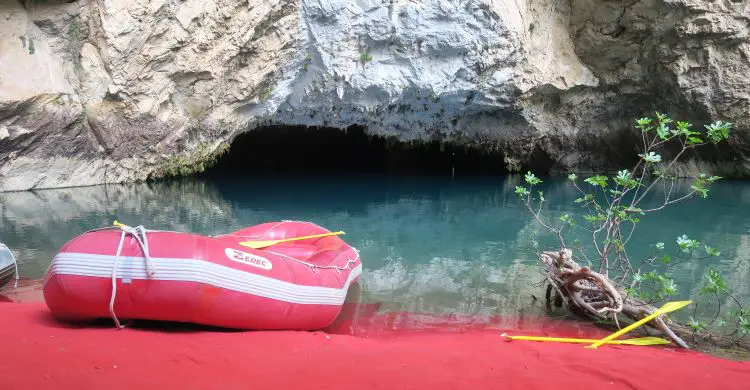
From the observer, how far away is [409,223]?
319 inches

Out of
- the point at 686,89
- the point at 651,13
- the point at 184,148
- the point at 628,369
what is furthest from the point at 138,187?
the point at 686,89

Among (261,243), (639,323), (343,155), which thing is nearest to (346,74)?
(261,243)

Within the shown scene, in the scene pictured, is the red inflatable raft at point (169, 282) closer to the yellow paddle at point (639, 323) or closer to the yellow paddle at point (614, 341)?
the yellow paddle at point (614, 341)

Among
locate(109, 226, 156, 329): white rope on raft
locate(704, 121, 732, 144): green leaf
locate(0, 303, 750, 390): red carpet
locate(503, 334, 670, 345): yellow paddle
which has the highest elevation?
locate(704, 121, 732, 144): green leaf

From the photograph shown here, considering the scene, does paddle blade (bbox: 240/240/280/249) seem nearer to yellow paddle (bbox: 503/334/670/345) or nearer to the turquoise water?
the turquoise water

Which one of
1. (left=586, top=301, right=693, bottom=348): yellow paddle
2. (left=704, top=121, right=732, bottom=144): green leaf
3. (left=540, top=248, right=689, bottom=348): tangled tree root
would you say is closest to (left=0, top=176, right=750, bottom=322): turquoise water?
(left=540, top=248, right=689, bottom=348): tangled tree root

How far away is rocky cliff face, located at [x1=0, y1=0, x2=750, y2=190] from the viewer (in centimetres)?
836

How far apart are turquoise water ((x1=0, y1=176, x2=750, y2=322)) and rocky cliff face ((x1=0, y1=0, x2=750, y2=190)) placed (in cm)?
99

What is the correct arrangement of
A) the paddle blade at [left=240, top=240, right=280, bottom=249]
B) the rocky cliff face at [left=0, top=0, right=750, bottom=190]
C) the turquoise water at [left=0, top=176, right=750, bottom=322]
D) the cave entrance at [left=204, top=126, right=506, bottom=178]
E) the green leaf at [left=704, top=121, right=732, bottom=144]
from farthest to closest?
the cave entrance at [left=204, top=126, right=506, bottom=178] → the rocky cliff face at [left=0, top=0, right=750, bottom=190] → the turquoise water at [left=0, top=176, right=750, bottom=322] → the paddle blade at [left=240, top=240, right=280, bottom=249] → the green leaf at [left=704, top=121, right=732, bottom=144]

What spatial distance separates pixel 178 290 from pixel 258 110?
8106 millimetres

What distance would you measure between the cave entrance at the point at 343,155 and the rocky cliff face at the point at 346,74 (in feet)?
9.34

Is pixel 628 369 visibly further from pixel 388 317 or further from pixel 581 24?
pixel 581 24

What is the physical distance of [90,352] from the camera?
2.32 metres

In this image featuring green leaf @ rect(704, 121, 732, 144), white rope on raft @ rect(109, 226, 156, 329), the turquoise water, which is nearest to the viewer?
white rope on raft @ rect(109, 226, 156, 329)
